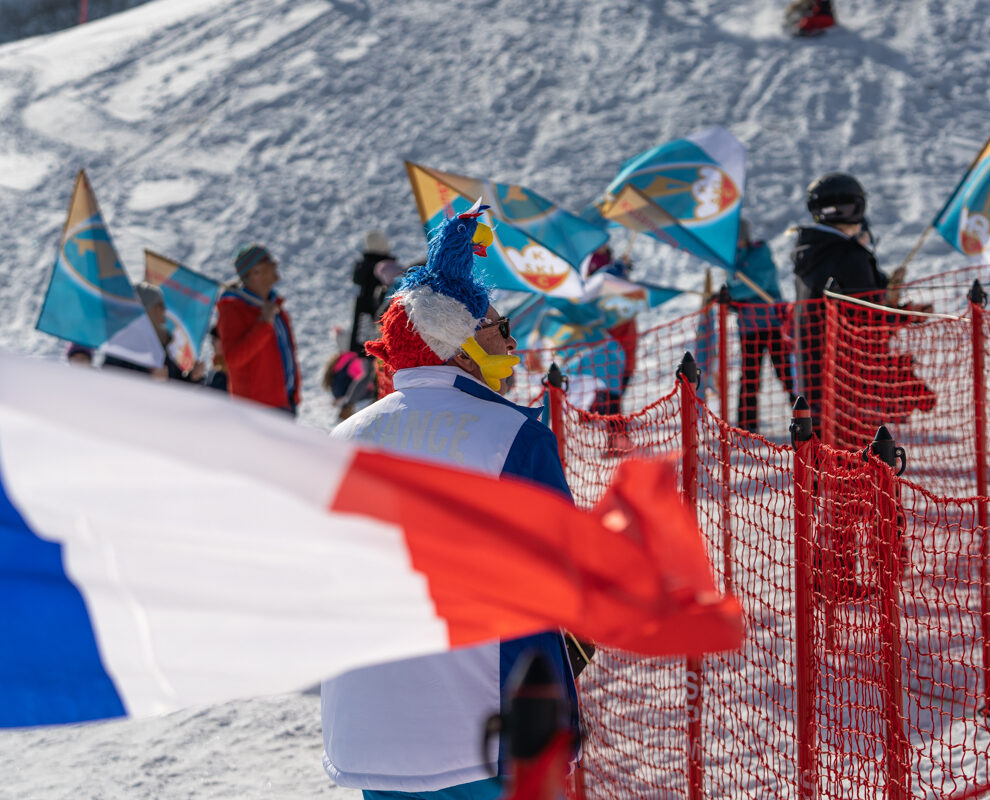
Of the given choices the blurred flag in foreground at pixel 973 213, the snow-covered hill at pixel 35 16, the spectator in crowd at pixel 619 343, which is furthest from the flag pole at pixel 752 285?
the snow-covered hill at pixel 35 16

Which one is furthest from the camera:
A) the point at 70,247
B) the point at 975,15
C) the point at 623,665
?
the point at 975,15

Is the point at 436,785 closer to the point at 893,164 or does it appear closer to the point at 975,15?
the point at 893,164

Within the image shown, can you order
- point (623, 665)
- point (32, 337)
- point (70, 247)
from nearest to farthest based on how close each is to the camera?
1. point (623, 665)
2. point (70, 247)
3. point (32, 337)

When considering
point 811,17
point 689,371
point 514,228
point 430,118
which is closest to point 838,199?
point 514,228

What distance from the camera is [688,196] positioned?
7516 millimetres

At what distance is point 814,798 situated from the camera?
10.5 ft

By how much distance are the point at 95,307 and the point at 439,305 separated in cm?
501

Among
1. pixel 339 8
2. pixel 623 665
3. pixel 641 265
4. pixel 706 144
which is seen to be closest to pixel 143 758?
pixel 623 665

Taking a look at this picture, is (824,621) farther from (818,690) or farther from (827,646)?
(827,646)

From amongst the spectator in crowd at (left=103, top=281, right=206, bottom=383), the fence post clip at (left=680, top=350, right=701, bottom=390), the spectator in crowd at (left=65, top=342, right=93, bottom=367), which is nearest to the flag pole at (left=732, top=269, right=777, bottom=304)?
the fence post clip at (left=680, top=350, right=701, bottom=390)

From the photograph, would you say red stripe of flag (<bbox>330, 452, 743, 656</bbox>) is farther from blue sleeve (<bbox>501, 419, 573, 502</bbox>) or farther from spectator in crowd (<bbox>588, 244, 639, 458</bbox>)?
spectator in crowd (<bbox>588, 244, 639, 458</bbox>)

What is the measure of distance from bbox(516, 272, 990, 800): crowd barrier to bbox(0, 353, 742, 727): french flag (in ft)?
5.62

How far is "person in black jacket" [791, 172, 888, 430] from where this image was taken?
5684mm

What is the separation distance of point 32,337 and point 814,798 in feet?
41.9
